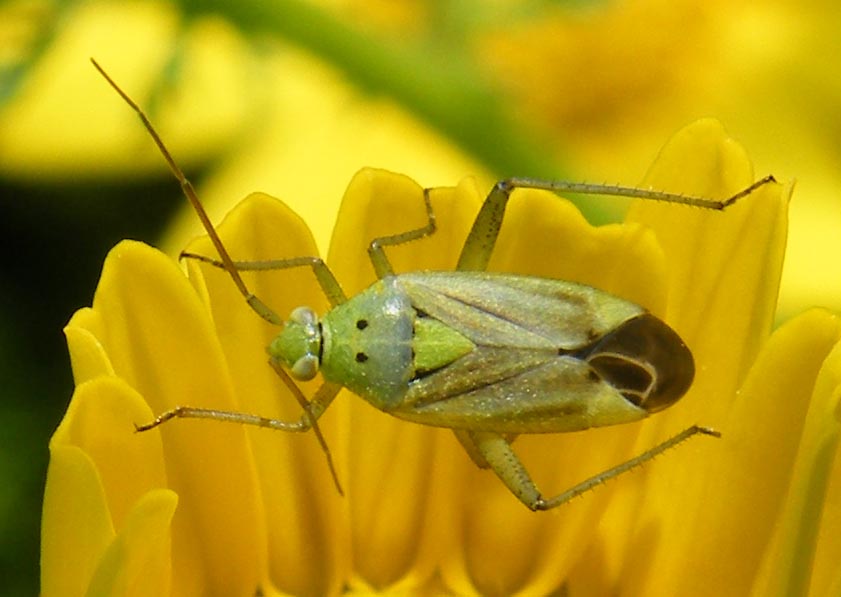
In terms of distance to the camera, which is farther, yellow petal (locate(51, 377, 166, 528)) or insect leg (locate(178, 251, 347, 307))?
insect leg (locate(178, 251, 347, 307))

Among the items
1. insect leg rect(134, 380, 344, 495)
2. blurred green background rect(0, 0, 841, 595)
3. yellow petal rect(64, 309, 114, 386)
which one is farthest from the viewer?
blurred green background rect(0, 0, 841, 595)

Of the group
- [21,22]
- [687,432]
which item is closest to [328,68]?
[21,22]

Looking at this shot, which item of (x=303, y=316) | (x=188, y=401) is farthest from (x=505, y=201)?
(x=188, y=401)

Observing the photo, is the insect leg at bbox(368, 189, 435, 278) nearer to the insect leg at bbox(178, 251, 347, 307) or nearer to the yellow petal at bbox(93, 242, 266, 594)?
the insect leg at bbox(178, 251, 347, 307)

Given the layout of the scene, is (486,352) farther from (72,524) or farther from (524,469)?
(72,524)

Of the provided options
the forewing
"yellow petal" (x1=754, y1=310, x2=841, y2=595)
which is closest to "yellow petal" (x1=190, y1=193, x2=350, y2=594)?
the forewing

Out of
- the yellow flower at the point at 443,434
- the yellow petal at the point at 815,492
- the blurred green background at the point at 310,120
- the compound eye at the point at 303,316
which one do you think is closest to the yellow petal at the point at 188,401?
the yellow flower at the point at 443,434

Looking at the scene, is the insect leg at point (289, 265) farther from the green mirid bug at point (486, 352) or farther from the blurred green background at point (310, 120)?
the blurred green background at point (310, 120)

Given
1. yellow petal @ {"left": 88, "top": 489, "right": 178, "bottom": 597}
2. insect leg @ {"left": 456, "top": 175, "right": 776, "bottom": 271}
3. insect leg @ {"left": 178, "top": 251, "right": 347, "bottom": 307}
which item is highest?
insect leg @ {"left": 456, "top": 175, "right": 776, "bottom": 271}
